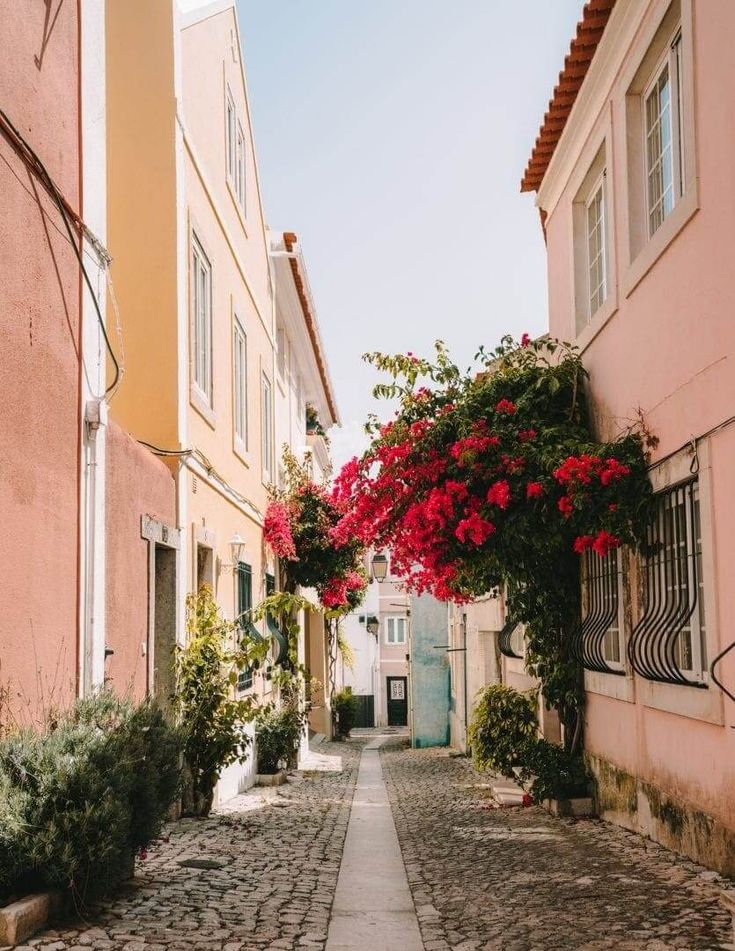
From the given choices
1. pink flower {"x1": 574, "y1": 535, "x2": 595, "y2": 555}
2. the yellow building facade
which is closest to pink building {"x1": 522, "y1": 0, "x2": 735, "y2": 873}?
pink flower {"x1": 574, "y1": 535, "x2": 595, "y2": 555}

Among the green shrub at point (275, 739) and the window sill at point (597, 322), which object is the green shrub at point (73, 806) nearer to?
the window sill at point (597, 322)

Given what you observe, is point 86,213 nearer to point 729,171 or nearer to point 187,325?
point 187,325

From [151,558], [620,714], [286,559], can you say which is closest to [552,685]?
[620,714]

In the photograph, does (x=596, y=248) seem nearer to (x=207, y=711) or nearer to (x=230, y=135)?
(x=230, y=135)

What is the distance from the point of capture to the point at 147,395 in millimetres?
10266

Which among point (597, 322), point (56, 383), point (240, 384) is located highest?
point (240, 384)

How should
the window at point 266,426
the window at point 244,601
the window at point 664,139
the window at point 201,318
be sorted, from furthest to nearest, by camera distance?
the window at point 266,426 → the window at point 244,601 → the window at point 201,318 → the window at point 664,139

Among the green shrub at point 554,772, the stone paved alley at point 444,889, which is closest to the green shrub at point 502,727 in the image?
the green shrub at point 554,772

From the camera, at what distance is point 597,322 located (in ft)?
32.9

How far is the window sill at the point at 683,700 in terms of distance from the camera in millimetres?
6797

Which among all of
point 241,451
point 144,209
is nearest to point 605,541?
point 144,209

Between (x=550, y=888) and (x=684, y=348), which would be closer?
(x=550, y=888)

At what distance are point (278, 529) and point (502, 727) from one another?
535cm

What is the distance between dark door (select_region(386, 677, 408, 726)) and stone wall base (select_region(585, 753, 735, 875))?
4333 cm
